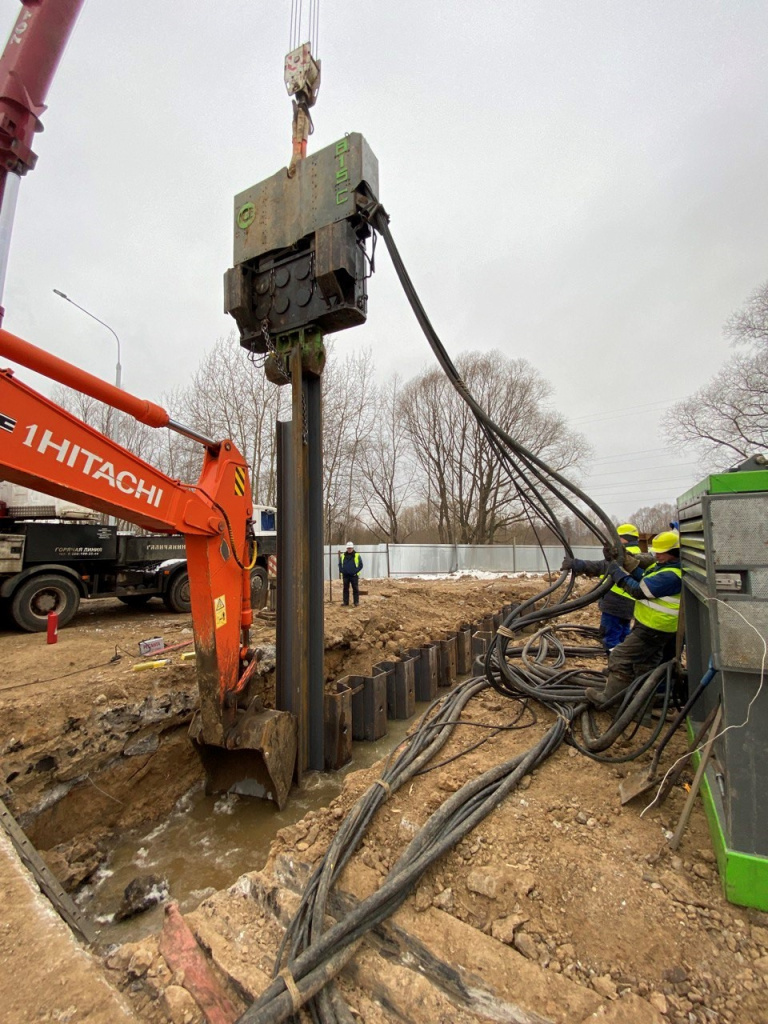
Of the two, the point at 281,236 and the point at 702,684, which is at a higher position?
the point at 281,236

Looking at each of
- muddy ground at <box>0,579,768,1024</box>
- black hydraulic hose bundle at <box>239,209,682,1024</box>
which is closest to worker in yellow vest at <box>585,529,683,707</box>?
black hydraulic hose bundle at <box>239,209,682,1024</box>

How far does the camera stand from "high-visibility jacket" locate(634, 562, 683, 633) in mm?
3525

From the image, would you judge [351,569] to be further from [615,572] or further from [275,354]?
[615,572]

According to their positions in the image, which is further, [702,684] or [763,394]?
[763,394]

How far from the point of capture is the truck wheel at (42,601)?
792 centimetres

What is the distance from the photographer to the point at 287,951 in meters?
2.10

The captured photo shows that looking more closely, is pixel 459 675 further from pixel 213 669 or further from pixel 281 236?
pixel 281 236

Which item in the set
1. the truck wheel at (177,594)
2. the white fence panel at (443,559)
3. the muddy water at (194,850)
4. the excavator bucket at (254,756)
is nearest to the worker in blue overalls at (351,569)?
the truck wheel at (177,594)

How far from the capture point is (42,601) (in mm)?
8242

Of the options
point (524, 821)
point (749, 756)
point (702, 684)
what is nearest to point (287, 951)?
point (524, 821)

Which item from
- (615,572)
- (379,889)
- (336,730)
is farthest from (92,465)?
(336,730)

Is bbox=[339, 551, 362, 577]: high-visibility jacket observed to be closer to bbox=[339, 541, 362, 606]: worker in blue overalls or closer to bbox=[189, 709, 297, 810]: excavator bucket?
bbox=[339, 541, 362, 606]: worker in blue overalls

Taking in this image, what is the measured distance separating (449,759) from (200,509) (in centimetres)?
269

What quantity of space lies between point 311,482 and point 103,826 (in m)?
3.88
